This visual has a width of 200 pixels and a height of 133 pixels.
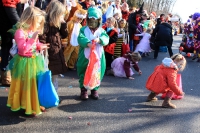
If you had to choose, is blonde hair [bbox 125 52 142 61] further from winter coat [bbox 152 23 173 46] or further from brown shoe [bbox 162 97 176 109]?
winter coat [bbox 152 23 173 46]

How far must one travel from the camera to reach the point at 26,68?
12.6 ft

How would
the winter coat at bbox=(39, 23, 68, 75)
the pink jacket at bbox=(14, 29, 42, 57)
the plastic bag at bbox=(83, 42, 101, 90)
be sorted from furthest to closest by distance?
1. the plastic bag at bbox=(83, 42, 101, 90)
2. the winter coat at bbox=(39, 23, 68, 75)
3. the pink jacket at bbox=(14, 29, 42, 57)

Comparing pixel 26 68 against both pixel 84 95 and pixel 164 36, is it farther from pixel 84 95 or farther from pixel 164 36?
pixel 164 36

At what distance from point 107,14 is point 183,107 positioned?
17.2ft

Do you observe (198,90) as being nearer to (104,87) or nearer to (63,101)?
(104,87)

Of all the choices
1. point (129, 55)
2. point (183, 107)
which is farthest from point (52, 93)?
point (129, 55)

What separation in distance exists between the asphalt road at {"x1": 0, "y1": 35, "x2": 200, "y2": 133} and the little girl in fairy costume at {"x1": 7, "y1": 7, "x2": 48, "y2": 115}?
265 mm

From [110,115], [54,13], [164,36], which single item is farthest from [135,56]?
[164,36]

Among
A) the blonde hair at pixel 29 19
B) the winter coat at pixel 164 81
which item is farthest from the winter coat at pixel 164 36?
the blonde hair at pixel 29 19

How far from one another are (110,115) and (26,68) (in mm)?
1551

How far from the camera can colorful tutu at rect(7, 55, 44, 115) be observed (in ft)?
12.5

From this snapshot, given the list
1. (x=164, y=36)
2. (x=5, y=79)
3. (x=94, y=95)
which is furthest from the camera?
(x=164, y=36)

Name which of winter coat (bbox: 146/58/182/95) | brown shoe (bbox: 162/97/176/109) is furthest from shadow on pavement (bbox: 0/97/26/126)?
brown shoe (bbox: 162/97/176/109)

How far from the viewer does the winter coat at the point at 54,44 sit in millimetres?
4430
